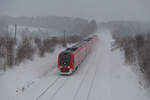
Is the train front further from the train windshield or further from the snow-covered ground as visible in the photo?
the snow-covered ground

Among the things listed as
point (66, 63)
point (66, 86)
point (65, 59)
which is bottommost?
point (66, 86)

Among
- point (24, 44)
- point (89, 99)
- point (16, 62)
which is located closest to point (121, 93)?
point (89, 99)

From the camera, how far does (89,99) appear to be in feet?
35.0

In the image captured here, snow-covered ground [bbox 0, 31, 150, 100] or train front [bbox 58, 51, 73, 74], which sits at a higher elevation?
train front [bbox 58, 51, 73, 74]

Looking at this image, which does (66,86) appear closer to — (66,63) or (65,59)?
(66,63)

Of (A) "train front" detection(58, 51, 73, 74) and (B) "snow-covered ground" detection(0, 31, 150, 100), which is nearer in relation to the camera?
(B) "snow-covered ground" detection(0, 31, 150, 100)

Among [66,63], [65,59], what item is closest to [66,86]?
[66,63]

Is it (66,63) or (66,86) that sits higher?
(66,63)

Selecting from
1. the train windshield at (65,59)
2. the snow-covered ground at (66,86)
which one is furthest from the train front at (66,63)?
the snow-covered ground at (66,86)

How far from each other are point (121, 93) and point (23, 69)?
32.0ft

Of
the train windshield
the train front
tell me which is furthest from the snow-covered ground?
the train windshield

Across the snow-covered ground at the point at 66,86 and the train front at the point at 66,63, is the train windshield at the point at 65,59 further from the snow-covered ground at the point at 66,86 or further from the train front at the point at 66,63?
the snow-covered ground at the point at 66,86

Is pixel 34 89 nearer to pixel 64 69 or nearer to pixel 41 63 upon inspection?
pixel 64 69

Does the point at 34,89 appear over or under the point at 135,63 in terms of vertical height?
under
